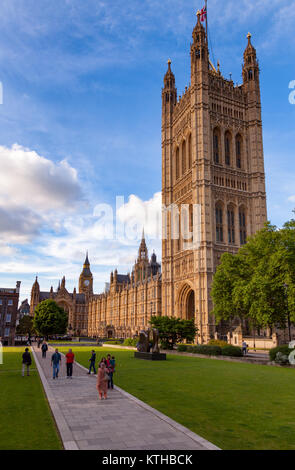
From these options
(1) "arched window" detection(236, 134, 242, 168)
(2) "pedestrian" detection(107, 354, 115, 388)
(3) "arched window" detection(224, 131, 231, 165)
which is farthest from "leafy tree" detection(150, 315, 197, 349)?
(1) "arched window" detection(236, 134, 242, 168)

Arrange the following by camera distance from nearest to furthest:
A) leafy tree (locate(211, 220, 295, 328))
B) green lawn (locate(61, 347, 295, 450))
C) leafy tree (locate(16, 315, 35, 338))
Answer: green lawn (locate(61, 347, 295, 450)), leafy tree (locate(211, 220, 295, 328)), leafy tree (locate(16, 315, 35, 338))

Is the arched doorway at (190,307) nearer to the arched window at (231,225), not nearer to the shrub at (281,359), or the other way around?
the arched window at (231,225)

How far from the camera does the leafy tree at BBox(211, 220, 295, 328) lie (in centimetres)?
3266

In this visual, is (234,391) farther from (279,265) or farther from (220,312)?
(220,312)

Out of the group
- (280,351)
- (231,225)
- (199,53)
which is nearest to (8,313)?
(231,225)

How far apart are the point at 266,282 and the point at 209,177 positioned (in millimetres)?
35242

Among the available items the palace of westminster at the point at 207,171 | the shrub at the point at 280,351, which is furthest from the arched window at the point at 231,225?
the shrub at the point at 280,351

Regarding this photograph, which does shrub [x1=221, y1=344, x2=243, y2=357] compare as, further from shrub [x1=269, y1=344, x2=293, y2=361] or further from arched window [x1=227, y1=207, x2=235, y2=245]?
arched window [x1=227, y1=207, x2=235, y2=245]

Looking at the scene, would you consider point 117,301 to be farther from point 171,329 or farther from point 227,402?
point 227,402

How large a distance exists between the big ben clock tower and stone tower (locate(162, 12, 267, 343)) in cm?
10461

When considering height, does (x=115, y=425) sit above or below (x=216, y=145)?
below

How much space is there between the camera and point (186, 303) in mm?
66750

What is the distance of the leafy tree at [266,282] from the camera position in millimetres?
32656

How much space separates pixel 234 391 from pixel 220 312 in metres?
28.1
